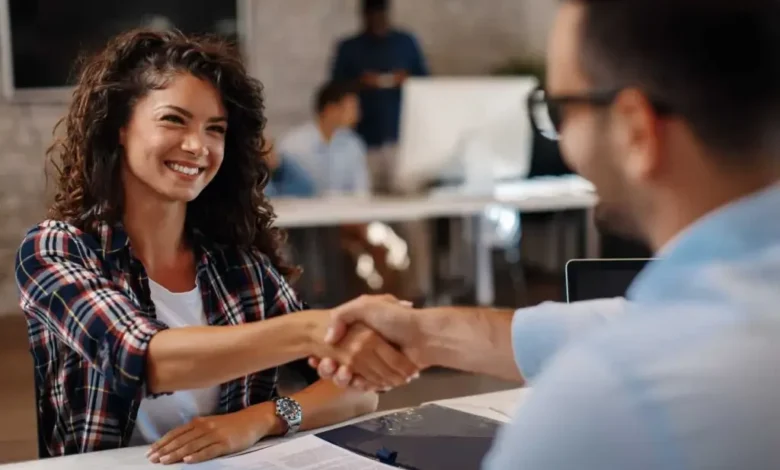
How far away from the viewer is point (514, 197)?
502 centimetres

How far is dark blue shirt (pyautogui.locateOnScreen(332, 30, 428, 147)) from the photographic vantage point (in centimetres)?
605

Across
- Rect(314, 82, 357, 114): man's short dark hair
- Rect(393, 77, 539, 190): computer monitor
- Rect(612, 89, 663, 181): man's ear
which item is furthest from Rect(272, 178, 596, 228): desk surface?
Rect(612, 89, 663, 181): man's ear

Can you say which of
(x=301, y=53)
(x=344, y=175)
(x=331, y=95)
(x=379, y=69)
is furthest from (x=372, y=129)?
(x=344, y=175)

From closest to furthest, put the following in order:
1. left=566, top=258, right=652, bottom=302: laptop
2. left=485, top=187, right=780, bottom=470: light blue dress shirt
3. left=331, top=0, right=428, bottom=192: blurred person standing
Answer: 1. left=485, top=187, right=780, bottom=470: light blue dress shirt
2. left=566, top=258, right=652, bottom=302: laptop
3. left=331, top=0, right=428, bottom=192: blurred person standing

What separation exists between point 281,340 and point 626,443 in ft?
2.92

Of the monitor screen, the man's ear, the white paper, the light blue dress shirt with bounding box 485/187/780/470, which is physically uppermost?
the monitor screen

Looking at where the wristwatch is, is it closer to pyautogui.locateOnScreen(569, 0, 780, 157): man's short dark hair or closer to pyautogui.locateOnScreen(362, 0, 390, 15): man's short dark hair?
pyautogui.locateOnScreen(569, 0, 780, 157): man's short dark hair

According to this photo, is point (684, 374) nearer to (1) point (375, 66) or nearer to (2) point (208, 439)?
(2) point (208, 439)

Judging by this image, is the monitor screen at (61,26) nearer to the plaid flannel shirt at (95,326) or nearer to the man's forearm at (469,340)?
the plaid flannel shirt at (95,326)

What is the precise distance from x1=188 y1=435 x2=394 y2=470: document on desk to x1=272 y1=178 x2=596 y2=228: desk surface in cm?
290

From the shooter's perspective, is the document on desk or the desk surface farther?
the desk surface

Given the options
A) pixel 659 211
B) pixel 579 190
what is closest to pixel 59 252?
pixel 659 211

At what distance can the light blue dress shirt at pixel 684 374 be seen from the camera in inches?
23.9

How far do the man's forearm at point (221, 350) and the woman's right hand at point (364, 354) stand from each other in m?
0.03
